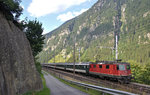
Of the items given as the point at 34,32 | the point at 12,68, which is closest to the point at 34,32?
the point at 34,32

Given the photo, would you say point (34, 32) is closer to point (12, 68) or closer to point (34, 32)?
point (34, 32)

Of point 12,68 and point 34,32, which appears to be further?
point 34,32

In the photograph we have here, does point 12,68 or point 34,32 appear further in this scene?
point 34,32

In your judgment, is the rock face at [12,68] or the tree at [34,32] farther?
the tree at [34,32]

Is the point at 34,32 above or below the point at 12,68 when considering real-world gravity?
above

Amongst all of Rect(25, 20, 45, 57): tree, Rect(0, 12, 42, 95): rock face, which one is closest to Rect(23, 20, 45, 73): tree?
Rect(25, 20, 45, 57): tree

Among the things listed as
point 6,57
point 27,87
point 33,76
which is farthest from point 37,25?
point 6,57

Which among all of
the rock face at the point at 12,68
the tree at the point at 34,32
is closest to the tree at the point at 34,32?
the tree at the point at 34,32

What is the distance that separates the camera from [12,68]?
42.9 ft

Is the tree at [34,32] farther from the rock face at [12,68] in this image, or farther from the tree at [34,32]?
the rock face at [12,68]

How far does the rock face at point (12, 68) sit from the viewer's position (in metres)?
11.4

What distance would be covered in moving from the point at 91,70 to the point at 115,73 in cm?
1051

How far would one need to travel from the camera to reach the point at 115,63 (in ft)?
86.0

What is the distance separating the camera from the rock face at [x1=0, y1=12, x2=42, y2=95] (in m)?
11.4
